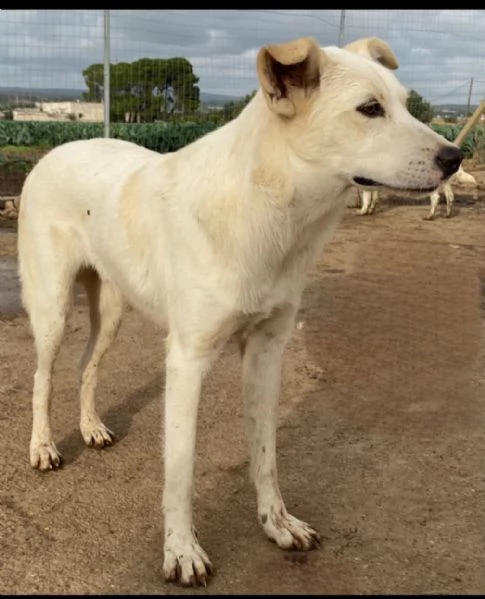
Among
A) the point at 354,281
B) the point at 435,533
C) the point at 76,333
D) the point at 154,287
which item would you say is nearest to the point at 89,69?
the point at 354,281

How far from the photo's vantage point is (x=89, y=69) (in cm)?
1050

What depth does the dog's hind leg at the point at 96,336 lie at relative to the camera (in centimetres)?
387

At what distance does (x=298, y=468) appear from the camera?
363cm

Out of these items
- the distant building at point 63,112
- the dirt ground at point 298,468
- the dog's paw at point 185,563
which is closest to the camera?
the dog's paw at point 185,563

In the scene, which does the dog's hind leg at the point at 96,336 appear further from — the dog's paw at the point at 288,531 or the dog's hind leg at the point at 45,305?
the dog's paw at the point at 288,531

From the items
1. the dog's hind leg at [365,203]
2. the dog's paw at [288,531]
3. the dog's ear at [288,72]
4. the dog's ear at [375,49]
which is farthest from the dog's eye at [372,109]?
the dog's hind leg at [365,203]

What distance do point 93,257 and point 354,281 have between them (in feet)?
14.8

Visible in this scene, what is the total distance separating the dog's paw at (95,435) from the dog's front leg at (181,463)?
110cm

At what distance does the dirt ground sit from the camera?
2.80m

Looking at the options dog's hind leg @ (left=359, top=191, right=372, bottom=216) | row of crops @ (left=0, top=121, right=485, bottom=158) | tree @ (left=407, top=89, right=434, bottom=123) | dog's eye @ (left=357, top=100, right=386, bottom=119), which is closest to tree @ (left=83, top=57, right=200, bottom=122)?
row of crops @ (left=0, top=121, right=485, bottom=158)

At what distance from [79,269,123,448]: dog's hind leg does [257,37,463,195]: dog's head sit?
5.88ft

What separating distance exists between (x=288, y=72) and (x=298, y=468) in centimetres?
208

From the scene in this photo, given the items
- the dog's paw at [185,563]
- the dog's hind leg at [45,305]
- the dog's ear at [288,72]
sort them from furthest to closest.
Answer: the dog's hind leg at [45,305], the dog's paw at [185,563], the dog's ear at [288,72]

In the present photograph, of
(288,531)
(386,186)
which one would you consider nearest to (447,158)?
(386,186)
